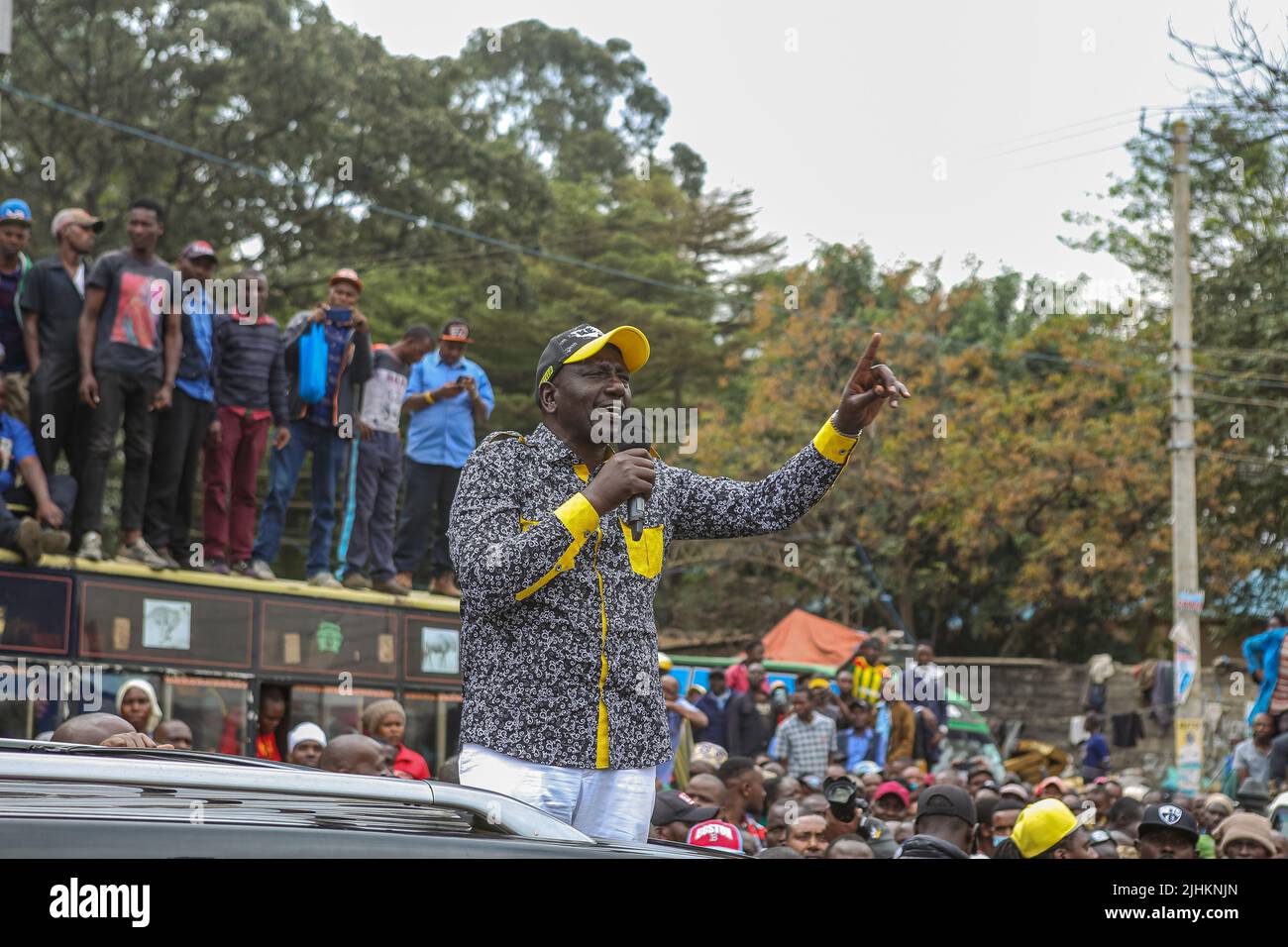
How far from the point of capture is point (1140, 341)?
31.9 m

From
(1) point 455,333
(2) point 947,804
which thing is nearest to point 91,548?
(1) point 455,333

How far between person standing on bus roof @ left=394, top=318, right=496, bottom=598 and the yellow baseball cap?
22.0ft

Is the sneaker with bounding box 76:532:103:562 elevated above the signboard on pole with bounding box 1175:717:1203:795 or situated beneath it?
elevated above

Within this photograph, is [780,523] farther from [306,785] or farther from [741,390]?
[741,390]

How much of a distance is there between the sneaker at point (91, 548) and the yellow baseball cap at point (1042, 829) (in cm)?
566

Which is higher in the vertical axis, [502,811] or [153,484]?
[153,484]

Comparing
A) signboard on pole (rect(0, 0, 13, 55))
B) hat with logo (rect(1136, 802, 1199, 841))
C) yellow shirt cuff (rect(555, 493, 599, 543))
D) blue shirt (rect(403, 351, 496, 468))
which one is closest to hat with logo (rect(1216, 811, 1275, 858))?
hat with logo (rect(1136, 802, 1199, 841))

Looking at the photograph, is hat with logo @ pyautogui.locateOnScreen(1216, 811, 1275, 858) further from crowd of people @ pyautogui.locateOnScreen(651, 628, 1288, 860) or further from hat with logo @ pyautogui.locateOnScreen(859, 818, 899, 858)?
hat with logo @ pyautogui.locateOnScreen(859, 818, 899, 858)

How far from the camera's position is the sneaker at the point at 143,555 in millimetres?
10164

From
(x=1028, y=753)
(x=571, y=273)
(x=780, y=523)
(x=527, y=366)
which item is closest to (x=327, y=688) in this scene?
(x=780, y=523)

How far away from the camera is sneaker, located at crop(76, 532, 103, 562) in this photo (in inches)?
383

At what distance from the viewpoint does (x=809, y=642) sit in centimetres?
2548

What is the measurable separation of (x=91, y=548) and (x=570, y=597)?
21.7ft
